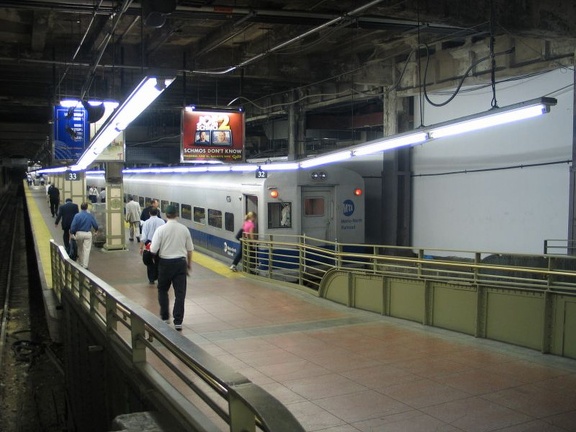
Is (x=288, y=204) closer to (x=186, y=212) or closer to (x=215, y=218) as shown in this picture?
(x=215, y=218)

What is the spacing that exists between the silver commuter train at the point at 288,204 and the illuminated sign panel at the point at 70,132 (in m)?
3.99

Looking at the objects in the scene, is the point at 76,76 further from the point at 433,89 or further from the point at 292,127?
the point at 433,89

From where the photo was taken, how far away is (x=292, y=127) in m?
18.4

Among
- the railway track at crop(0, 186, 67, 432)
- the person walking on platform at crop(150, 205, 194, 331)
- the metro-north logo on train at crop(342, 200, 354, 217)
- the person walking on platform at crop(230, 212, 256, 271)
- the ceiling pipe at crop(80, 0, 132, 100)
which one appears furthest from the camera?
the metro-north logo on train at crop(342, 200, 354, 217)

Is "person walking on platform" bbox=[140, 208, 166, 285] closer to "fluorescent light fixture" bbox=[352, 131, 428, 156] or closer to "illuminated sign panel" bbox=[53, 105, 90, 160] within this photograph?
"illuminated sign panel" bbox=[53, 105, 90, 160]

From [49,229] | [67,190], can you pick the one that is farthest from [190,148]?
[67,190]

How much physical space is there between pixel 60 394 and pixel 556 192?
31.6ft

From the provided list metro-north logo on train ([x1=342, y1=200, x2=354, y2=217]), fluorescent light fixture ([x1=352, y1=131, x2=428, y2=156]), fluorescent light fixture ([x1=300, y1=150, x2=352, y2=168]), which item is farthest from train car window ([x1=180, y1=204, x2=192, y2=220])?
fluorescent light fixture ([x1=352, y1=131, x2=428, y2=156])

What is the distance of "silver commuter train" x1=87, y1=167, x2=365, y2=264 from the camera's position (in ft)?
48.3

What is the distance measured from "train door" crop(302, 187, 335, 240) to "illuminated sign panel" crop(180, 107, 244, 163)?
2.66m

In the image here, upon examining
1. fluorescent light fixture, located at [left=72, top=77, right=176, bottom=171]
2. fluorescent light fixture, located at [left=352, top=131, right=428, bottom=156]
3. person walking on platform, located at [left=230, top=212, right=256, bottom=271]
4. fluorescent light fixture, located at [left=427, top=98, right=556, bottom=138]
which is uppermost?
fluorescent light fixture, located at [left=72, top=77, right=176, bottom=171]

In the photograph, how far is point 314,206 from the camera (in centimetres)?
1547

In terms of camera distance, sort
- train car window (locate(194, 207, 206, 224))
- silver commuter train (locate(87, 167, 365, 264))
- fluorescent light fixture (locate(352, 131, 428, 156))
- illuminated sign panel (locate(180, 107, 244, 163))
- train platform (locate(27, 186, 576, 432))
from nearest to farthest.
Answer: train platform (locate(27, 186, 576, 432)) < fluorescent light fixture (locate(352, 131, 428, 156)) < illuminated sign panel (locate(180, 107, 244, 163)) < silver commuter train (locate(87, 167, 365, 264)) < train car window (locate(194, 207, 206, 224))

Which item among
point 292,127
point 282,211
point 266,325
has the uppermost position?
point 292,127
